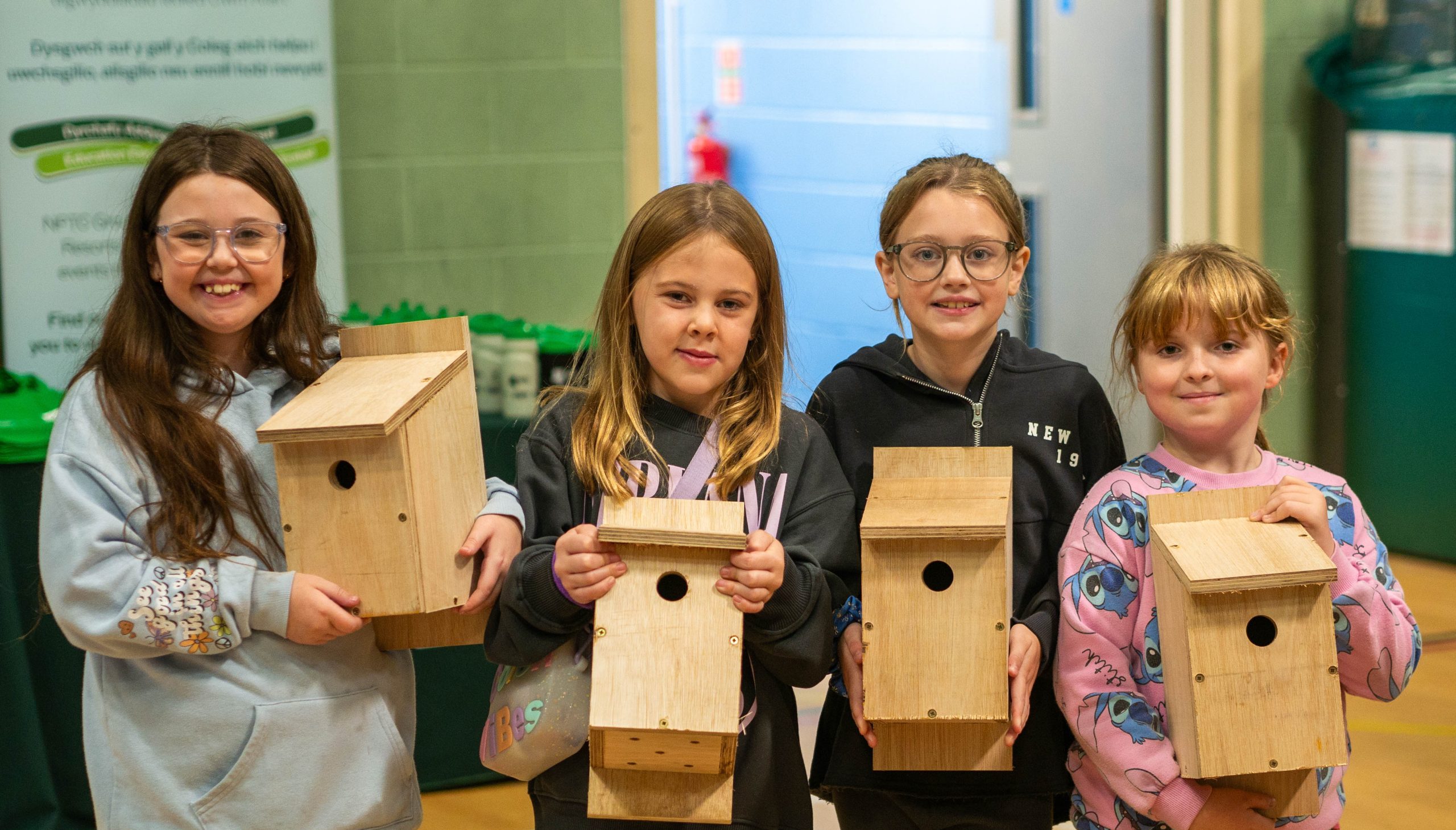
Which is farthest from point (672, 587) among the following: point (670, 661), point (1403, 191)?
point (1403, 191)

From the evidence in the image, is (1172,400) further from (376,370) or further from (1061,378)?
(376,370)

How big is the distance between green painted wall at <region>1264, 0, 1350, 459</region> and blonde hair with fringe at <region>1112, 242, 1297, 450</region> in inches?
134

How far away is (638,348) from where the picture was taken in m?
1.88

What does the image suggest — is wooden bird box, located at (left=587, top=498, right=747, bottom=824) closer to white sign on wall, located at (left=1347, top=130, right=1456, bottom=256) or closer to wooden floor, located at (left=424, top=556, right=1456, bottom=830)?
wooden floor, located at (left=424, top=556, right=1456, bottom=830)

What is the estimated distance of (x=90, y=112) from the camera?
3293 mm

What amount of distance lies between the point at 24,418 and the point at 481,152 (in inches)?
58.5

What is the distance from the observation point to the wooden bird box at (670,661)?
1584mm

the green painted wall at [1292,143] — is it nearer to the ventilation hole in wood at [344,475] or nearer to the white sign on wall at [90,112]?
the white sign on wall at [90,112]

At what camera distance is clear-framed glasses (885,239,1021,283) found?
193cm

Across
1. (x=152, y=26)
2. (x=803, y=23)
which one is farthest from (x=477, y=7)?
(x=803, y=23)

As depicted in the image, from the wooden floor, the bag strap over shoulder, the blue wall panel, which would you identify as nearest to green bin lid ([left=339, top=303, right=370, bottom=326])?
the wooden floor

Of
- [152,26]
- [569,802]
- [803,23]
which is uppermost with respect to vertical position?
[803,23]

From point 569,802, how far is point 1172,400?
0.96 m

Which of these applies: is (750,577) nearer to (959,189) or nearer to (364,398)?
(364,398)
